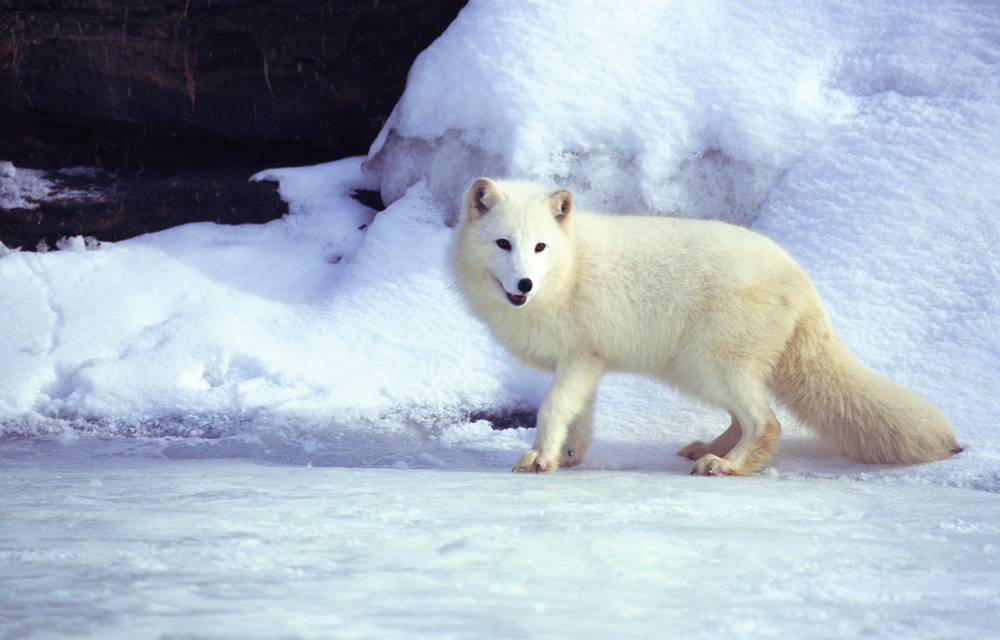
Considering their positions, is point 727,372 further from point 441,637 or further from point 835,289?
point 441,637

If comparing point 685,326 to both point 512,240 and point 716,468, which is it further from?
point 512,240

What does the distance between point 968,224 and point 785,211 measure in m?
0.89

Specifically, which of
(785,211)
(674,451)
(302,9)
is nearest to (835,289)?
(785,211)

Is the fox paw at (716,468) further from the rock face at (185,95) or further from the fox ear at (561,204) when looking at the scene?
the rock face at (185,95)

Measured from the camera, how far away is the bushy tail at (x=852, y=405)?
2914mm

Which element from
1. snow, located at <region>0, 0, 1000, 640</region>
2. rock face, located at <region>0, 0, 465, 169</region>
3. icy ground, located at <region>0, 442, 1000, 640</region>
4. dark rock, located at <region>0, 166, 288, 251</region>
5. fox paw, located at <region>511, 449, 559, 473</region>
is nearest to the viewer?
icy ground, located at <region>0, 442, 1000, 640</region>

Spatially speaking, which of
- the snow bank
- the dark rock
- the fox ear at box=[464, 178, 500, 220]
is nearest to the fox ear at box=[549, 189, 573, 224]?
the fox ear at box=[464, 178, 500, 220]

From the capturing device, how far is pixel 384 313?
454 centimetres

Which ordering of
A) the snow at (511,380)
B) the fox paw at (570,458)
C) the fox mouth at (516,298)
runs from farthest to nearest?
the fox paw at (570,458) → the fox mouth at (516,298) → the snow at (511,380)

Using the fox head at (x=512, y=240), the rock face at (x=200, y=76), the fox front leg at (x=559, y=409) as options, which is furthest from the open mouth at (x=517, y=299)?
the rock face at (x=200, y=76)

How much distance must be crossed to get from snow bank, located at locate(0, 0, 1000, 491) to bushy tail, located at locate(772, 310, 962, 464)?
171 mm

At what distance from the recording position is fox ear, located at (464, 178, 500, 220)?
302 cm

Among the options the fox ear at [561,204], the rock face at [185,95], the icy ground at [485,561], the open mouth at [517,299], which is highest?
the rock face at [185,95]

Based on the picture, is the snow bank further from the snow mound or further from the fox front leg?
the fox front leg
